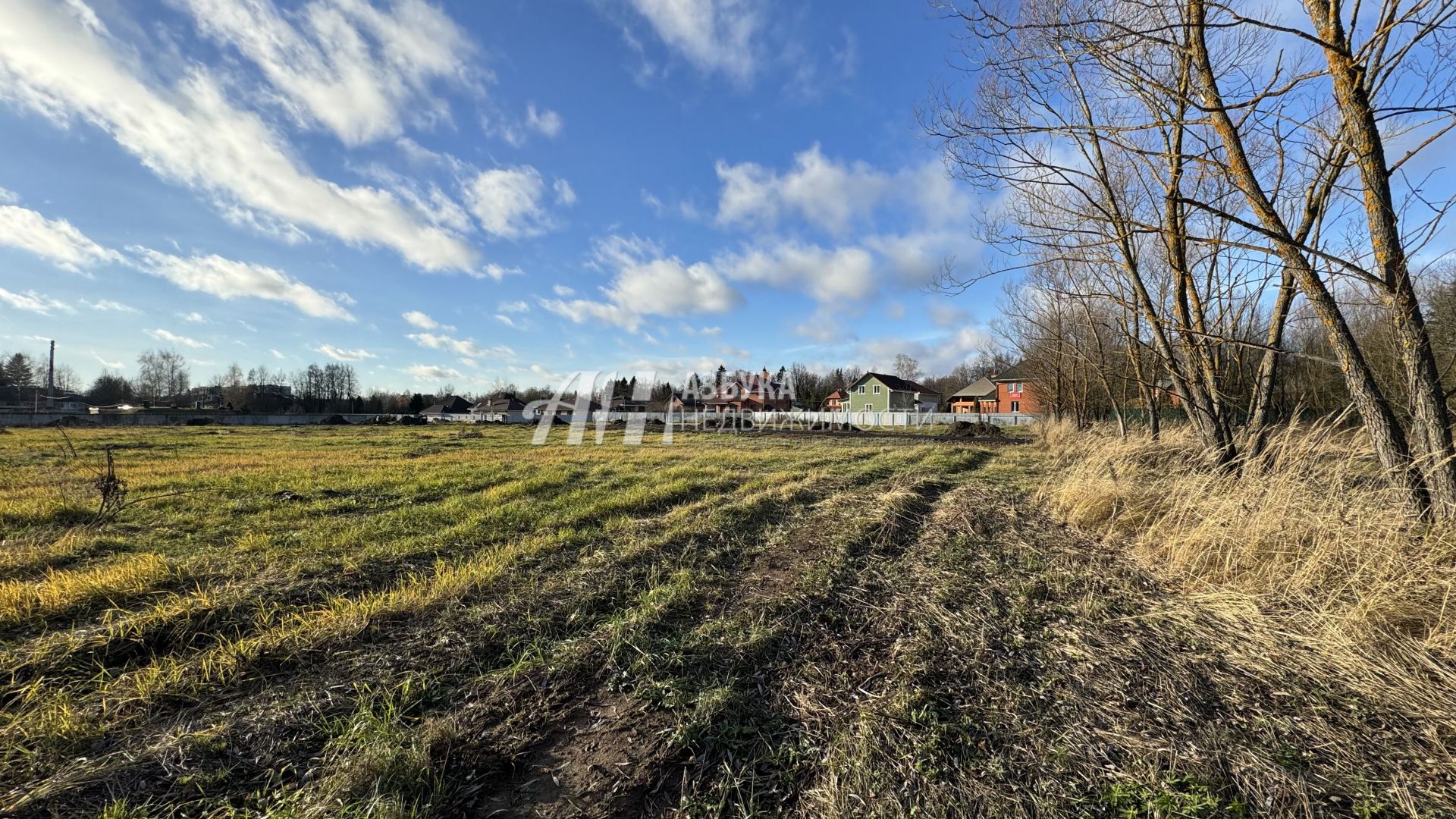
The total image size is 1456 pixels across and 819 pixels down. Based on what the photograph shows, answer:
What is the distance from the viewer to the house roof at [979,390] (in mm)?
53906

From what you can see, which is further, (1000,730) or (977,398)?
(977,398)

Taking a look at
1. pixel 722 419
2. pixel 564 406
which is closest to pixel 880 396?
pixel 722 419

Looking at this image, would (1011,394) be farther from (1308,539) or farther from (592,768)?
(592,768)

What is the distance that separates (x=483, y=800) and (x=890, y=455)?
15.1m

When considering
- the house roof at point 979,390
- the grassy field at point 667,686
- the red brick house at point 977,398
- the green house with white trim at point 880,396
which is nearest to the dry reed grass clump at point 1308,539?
the grassy field at point 667,686

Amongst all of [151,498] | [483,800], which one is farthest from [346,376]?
[483,800]

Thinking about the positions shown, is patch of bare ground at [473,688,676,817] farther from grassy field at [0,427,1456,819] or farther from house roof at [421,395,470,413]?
house roof at [421,395,470,413]

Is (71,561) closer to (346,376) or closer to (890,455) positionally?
(890,455)

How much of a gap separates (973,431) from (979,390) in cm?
3109

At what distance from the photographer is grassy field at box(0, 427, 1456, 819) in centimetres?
188

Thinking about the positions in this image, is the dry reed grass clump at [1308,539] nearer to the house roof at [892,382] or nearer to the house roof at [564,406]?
the house roof at [564,406]

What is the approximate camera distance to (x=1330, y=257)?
2.95 meters

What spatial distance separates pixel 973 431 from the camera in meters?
27.6

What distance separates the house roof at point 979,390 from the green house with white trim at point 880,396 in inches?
168
